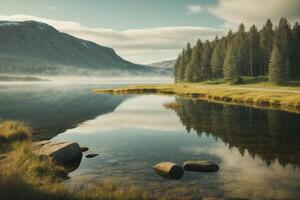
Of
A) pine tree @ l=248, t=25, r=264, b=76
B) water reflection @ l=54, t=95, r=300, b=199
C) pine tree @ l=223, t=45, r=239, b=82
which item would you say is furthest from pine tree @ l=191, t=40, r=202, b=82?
water reflection @ l=54, t=95, r=300, b=199

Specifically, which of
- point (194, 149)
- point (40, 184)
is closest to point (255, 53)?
point (194, 149)

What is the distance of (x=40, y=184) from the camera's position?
13.4m

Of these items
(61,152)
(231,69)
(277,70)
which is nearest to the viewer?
(61,152)

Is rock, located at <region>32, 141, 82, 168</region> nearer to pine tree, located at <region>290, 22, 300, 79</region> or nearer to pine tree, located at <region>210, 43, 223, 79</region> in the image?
pine tree, located at <region>290, 22, 300, 79</region>

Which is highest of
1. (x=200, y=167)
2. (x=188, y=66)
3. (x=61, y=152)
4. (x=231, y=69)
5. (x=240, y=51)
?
(x=240, y=51)

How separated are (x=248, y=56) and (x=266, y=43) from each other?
8.30 metres

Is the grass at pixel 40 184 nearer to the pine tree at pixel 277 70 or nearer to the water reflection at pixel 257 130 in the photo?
the water reflection at pixel 257 130

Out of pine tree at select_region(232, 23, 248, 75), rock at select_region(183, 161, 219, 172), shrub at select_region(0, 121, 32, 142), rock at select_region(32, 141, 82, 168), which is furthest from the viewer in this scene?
pine tree at select_region(232, 23, 248, 75)

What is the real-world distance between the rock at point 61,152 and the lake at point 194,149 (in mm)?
702

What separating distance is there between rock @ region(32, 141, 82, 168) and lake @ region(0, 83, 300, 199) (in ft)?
2.30

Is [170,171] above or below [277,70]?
below

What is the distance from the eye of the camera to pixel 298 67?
110000 millimetres

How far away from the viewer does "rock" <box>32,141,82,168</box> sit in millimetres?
19202

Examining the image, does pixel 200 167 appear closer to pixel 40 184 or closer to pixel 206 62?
pixel 40 184
